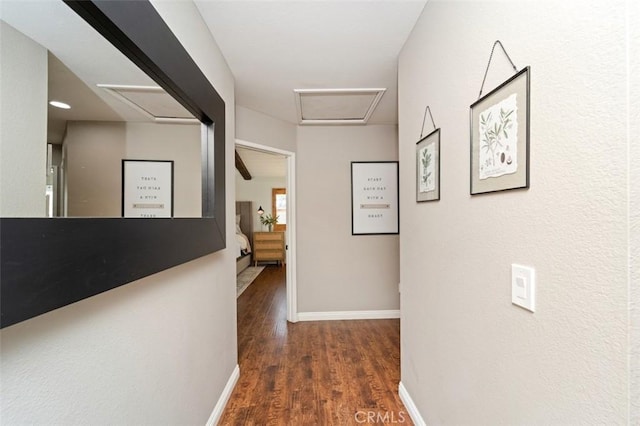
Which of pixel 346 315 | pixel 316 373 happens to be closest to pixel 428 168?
pixel 316 373

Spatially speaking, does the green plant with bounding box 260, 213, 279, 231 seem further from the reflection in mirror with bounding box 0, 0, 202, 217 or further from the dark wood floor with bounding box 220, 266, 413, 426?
the reflection in mirror with bounding box 0, 0, 202, 217

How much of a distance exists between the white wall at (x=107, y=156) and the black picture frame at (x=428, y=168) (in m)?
1.20

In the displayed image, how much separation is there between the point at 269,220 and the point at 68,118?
725 cm

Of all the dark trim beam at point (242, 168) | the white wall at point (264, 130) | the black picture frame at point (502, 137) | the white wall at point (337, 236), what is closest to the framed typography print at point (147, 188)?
the black picture frame at point (502, 137)

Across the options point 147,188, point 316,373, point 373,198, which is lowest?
point 316,373

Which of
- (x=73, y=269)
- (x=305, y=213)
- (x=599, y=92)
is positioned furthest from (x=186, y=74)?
(x=305, y=213)

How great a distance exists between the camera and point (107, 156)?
85 cm

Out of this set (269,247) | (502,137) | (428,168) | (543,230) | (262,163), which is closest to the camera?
(543,230)

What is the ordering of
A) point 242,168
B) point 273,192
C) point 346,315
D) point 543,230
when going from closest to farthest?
1. point 543,230
2. point 346,315
3. point 242,168
4. point 273,192

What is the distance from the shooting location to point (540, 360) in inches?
31.4

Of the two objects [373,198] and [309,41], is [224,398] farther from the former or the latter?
[373,198]

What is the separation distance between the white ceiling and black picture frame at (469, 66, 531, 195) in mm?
903

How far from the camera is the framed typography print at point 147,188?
3.02ft

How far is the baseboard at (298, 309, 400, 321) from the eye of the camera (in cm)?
350
